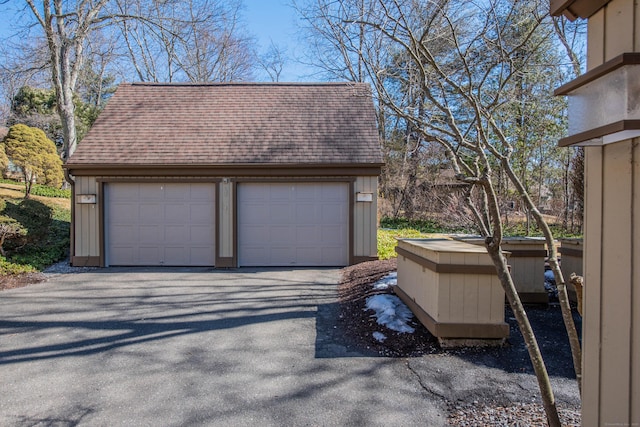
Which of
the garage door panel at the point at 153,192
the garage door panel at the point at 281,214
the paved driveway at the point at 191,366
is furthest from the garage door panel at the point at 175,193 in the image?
the paved driveway at the point at 191,366

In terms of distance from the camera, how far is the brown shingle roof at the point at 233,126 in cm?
1042

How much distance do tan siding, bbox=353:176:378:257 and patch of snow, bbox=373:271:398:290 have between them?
2.56 meters

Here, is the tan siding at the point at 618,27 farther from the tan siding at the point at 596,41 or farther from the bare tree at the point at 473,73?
the bare tree at the point at 473,73

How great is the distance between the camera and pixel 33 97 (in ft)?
82.6

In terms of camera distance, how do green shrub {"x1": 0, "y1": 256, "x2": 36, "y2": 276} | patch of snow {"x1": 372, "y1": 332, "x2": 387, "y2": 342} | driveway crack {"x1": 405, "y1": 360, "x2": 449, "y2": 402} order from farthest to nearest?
green shrub {"x1": 0, "y1": 256, "x2": 36, "y2": 276}, patch of snow {"x1": 372, "y1": 332, "x2": 387, "y2": 342}, driveway crack {"x1": 405, "y1": 360, "x2": 449, "y2": 402}

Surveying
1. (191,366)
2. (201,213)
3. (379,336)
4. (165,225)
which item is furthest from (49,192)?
(379,336)

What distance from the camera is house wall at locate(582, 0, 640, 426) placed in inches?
65.1

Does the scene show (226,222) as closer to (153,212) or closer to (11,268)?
(153,212)

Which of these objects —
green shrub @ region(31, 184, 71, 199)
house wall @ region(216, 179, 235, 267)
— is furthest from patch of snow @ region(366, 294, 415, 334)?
green shrub @ region(31, 184, 71, 199)

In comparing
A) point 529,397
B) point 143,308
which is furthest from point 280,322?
point 529,397

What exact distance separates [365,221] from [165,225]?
4915mm

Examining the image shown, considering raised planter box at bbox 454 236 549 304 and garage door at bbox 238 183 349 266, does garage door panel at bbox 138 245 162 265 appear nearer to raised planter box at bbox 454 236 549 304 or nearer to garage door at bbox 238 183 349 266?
garage door at bbox 238 183 349 266

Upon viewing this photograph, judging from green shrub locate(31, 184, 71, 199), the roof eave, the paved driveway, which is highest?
the roof eave

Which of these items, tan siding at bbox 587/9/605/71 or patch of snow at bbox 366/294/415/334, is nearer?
tan siding at bbox 587/9/605/71
